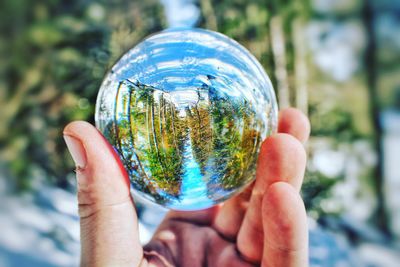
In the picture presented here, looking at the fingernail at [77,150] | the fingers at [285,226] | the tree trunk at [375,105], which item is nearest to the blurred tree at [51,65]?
the fingernail at [77,150]

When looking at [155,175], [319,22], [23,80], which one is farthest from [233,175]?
[319,22]

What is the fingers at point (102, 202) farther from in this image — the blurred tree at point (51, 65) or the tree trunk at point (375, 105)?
the tree trunk at point (375, 105)

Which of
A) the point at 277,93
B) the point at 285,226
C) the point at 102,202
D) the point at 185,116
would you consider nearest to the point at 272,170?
the point at 285,226

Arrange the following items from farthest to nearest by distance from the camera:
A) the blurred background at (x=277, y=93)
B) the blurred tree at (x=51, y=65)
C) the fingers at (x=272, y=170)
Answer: the blurred background at (x=277, y=93) < the blurred tree at (x=51, y=65) < the fingers at (x=272, y=170)

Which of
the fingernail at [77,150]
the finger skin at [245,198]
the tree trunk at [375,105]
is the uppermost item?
the fingernail at [77,150]

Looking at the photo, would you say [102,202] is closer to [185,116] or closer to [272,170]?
[185,116]

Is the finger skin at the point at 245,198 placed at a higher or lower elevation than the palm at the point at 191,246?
higher

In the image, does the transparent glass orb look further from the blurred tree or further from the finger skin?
the blurred tree

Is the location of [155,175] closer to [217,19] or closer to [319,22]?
[217,19]
